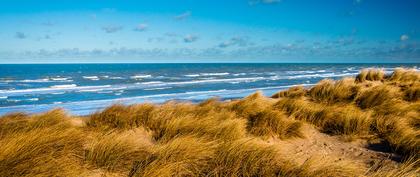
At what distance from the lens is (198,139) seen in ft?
17.3

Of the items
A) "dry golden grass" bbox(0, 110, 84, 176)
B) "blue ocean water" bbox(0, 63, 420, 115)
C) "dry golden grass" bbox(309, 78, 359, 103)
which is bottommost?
"blue ocean water" bbox(0, 63, 420, 115)

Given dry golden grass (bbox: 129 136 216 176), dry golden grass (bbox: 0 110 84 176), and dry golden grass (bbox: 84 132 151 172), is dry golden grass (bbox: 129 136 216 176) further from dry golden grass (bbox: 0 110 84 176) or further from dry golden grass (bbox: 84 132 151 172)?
dry golden grass (bbox: 0 110 84 176)

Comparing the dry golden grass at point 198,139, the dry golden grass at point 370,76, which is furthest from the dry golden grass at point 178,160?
the dry golden grass at point 370,76

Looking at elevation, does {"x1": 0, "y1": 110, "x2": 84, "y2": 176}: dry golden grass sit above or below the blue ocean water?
above

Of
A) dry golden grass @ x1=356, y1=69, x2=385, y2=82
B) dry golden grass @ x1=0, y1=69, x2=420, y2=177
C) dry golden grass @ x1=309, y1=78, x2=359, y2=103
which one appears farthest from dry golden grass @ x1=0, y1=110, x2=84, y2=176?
dry golden grass @ x1=356, y1=69, x2=385, y2=82

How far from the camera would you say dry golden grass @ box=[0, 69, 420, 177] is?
13.3 ft

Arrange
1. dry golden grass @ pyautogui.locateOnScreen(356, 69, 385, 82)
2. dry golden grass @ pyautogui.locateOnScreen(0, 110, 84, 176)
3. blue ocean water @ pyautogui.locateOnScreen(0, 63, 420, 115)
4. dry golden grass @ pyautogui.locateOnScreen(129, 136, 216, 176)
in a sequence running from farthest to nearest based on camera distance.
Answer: blue ocean water @ pyautogui.locateOnScreen(0, 63, 420, 115) < dry golden grass @ pyautogui.locateOnScreen(356, 69, 385, 82) < dry golden grass @ pyautogui.locateOnScreen(129, 136, 216, 176) < dry golden grass @ pyautogui.locateOnScreen(0, 110, 84, 176)

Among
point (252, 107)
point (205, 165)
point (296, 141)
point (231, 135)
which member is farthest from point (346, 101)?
point (205, 165)

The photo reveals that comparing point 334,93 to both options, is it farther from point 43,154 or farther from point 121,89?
point 121,89

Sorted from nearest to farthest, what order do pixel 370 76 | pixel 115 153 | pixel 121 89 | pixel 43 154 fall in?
1. pixel 43 154
2. pixel 115 153
3. pixel 370 76
4. pixel 121 89

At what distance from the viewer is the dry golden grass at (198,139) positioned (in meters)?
4.05

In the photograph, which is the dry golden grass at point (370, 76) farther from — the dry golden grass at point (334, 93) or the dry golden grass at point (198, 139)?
the dry golden grass at point (198, 139)

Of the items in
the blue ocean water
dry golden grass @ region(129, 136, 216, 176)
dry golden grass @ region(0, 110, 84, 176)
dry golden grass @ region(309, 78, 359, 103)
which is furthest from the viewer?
the blue ocean water

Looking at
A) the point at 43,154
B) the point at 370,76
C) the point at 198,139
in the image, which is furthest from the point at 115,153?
the point at 370,76
